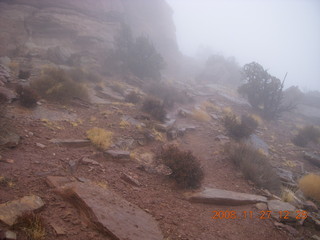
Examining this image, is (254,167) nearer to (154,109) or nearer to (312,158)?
(154,109)

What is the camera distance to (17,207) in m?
2.80

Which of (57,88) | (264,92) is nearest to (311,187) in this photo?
(57,88)

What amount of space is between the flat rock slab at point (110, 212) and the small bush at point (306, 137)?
1286 cm

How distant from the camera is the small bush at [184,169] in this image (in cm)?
525

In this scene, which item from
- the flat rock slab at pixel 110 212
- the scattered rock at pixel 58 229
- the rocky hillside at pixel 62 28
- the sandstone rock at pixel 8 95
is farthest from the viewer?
the rocky hillside at pixel 62 28

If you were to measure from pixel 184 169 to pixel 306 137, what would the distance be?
40.6 feet

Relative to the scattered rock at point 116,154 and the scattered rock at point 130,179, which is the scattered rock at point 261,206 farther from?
the scattered rock at point 116,154

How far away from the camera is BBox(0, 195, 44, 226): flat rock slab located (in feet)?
8.45

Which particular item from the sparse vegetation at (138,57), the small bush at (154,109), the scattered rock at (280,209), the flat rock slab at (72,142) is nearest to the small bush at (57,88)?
the small bush at (154,109)

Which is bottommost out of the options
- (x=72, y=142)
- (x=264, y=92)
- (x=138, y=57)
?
(x=72, y=142)

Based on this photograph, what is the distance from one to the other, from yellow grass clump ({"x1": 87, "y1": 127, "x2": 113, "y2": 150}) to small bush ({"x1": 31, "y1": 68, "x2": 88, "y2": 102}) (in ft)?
10.9

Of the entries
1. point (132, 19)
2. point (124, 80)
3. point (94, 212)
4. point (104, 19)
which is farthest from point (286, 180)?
point (132, 19)

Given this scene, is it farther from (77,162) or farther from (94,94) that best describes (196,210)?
(94,94)
